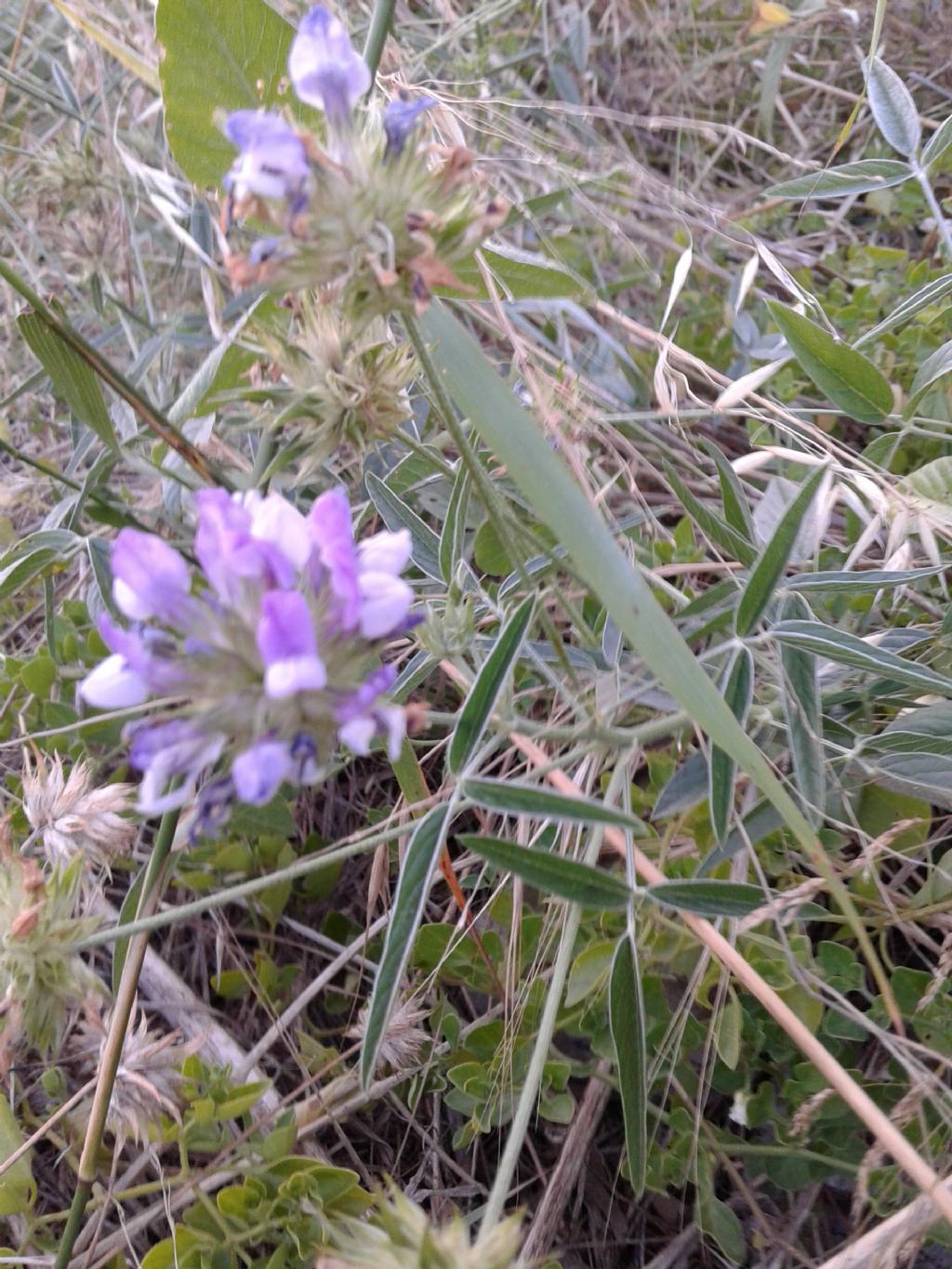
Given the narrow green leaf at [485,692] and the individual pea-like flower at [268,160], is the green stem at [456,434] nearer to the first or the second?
the narrow green leaf at [485,692]

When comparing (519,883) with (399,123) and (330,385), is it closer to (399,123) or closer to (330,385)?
(330,385)

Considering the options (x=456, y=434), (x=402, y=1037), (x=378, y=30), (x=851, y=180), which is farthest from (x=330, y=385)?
(x=851, y=180)

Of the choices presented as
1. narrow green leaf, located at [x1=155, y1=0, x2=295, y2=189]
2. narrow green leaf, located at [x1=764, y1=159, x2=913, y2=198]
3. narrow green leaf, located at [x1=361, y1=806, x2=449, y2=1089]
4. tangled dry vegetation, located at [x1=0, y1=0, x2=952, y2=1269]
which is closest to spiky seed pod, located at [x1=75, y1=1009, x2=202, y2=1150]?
tangled dry vegetation, located at [x1=0, y1=0, x2=952, y2=1269]

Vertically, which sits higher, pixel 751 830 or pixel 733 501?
pixel 733 501

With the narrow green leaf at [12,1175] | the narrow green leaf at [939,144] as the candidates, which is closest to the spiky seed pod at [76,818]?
the narrow green leaf at [12,1175]

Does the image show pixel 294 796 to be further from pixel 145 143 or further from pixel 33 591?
pixel 145 143

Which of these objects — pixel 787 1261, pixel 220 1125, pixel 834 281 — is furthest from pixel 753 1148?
pixel 834 281

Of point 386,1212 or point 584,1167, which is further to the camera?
point 584,1167
